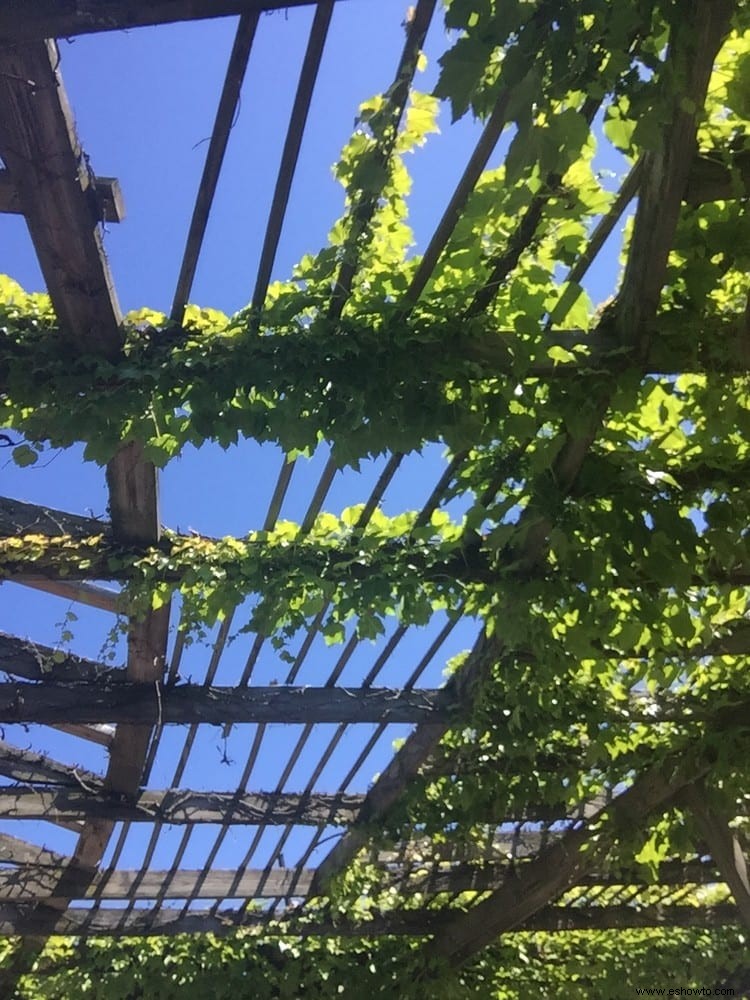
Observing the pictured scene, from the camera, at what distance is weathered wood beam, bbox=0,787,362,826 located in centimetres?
379

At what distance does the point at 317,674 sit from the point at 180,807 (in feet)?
3.85

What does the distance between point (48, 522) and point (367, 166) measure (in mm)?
1729

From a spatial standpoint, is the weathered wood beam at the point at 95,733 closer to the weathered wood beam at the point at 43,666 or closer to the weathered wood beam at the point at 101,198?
the weathered wood beam at the point at 43,666

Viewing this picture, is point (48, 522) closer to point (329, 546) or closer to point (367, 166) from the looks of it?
point (329, 546)

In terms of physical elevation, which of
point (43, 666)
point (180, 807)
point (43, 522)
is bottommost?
point (180, 807)

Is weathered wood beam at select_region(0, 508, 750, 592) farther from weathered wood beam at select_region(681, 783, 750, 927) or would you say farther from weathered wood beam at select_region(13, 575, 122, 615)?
weathered wood beam at select_region(681, 783, 750, 927)

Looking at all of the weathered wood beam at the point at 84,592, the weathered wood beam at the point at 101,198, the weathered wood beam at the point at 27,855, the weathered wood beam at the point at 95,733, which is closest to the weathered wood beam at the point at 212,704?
→ the weathered wood beam at the point at 84,592

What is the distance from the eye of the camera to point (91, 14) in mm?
1342

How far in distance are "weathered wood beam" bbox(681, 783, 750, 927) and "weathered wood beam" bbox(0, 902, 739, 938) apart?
1.09 meters

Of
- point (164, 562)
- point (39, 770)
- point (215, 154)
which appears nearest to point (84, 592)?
point (164, 562)

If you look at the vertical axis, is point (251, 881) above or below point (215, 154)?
below

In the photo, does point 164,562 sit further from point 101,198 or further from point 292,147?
point 292,147

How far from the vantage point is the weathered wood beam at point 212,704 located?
10.4 ft

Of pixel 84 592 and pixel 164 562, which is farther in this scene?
pixel 84 592
